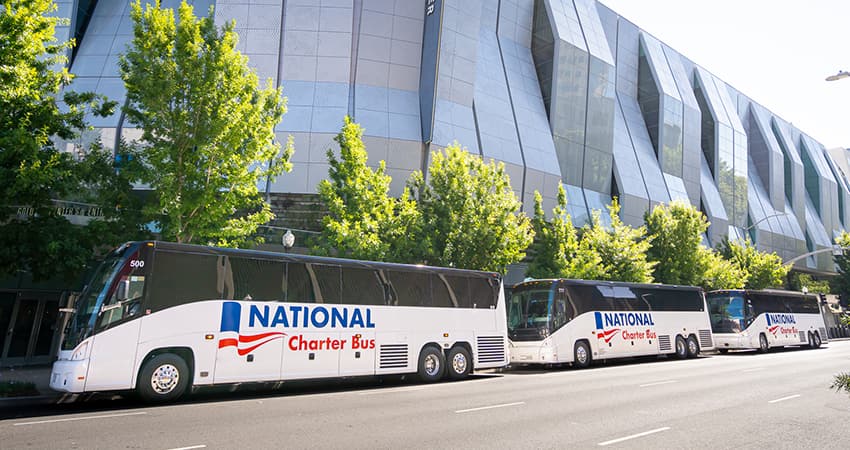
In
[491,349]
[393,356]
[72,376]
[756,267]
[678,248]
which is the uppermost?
[756,267]

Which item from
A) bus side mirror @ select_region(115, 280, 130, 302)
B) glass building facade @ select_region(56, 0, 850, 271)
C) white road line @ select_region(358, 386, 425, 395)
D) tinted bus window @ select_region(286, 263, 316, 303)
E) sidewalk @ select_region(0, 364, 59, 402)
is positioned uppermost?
glass building facade @ select_region(56, 0, 850, 271)

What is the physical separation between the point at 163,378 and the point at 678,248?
107ft

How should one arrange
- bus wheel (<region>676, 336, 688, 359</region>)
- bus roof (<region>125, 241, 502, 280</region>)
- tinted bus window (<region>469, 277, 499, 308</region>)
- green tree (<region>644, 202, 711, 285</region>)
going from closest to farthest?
bus roof (<region>125, 241, 502, 280</region>) → tinted bus window (<region>469, 277, 499, 308</region>) → bus wheel (<region>676, 336, 688, 359</region>) → green tree (<region>644, 202, 711, 285</region>)

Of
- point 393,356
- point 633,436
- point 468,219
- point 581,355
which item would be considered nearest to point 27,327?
point 393,356

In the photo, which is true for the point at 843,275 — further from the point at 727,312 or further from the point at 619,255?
the point at 619,255

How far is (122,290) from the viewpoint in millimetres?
10875

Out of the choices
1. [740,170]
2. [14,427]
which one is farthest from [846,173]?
[14,427]

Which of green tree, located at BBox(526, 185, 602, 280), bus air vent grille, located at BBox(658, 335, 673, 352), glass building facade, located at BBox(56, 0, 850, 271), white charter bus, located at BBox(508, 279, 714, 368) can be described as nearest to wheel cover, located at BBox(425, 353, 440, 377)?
white charter bus, located at BBox(508, 279, 714, 368)

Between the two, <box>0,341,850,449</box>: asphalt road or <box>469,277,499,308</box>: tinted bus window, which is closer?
<box>0,341,850,449</box>: asphalt road

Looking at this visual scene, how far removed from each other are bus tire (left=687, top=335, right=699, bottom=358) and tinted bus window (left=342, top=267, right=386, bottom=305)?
697 inches

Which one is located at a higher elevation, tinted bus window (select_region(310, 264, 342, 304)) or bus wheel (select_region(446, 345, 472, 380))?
tinted bus window (select_region(310, 264, 342, 304))

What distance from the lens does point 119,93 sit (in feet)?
87.3

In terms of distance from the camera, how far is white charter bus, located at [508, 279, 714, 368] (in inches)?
790

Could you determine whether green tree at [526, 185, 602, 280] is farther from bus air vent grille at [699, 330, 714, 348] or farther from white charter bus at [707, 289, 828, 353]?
white charter bus at [707, 289, 828, 353]
